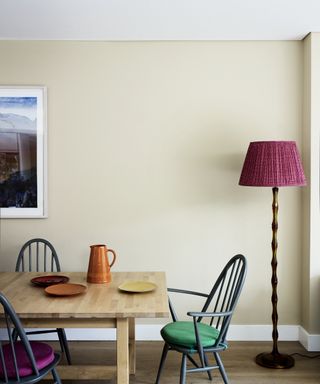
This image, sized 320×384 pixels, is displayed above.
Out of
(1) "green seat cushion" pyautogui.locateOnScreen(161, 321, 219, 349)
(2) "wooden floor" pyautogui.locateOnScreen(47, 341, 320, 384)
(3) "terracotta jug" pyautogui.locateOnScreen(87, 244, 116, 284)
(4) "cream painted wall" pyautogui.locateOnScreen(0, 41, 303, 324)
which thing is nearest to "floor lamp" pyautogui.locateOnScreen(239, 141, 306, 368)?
(2) "wooden floor" pyautogui.locateOnScreen(47, 341, 320, 384)

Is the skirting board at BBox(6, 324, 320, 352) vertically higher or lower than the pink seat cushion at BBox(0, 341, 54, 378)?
lower

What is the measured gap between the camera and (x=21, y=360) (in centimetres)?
245

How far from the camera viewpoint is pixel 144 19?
3410mm

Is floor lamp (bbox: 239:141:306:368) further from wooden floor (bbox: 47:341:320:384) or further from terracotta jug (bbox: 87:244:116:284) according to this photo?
terracotta jug (bbox: 87:244:116:284)

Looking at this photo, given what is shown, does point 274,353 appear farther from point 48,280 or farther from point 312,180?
point 48,280

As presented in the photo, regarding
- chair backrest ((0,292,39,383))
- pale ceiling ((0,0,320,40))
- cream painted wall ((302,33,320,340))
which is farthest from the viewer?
cream painted wall ((302,33,320,340))

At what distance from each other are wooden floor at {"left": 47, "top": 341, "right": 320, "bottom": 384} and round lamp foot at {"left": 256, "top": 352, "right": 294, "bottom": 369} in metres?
0.04

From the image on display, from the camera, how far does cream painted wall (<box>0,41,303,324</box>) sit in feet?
12.7

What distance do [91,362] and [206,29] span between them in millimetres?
2619

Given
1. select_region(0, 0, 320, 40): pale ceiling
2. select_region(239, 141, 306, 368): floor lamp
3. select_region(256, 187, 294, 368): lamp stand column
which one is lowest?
select_region(256, 187, 294, 368): lamp stand column

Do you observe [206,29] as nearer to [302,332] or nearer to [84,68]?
[84,68]

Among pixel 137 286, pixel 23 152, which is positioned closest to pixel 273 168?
pixel 137 286

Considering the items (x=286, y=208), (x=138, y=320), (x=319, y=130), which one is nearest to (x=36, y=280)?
(x=138, y=320)

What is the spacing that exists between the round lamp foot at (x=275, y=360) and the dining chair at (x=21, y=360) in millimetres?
1581
